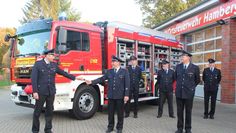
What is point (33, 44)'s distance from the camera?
8.86 metres

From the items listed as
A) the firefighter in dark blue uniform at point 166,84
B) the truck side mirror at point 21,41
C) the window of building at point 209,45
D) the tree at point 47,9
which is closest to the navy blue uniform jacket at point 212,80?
the firefighter in dark blue uniform at point 166,84

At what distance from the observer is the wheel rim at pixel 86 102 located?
9102 mm

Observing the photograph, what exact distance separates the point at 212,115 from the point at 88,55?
13.9 ft

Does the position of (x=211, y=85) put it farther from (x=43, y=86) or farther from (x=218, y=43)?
(x=218, y=43)

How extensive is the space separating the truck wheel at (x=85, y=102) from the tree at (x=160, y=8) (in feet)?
82.5

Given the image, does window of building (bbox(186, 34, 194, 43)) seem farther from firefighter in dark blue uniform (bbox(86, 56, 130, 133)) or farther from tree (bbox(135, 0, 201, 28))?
tree (bbox(135, 0, 201, 28))

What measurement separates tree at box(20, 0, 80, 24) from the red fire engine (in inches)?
1353

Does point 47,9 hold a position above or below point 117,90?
above

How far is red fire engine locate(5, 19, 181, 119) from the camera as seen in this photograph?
336 inches

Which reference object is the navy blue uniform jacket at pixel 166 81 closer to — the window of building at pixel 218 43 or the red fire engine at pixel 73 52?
the red fire engine at pixel 73 52

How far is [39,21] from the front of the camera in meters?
8.94

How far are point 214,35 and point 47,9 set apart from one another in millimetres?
34249

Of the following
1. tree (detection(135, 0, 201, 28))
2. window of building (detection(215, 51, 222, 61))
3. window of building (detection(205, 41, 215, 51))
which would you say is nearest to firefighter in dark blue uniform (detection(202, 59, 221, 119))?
window of building (detection(215, 51, 222, 61))

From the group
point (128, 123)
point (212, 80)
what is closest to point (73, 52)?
point (128, 123)
